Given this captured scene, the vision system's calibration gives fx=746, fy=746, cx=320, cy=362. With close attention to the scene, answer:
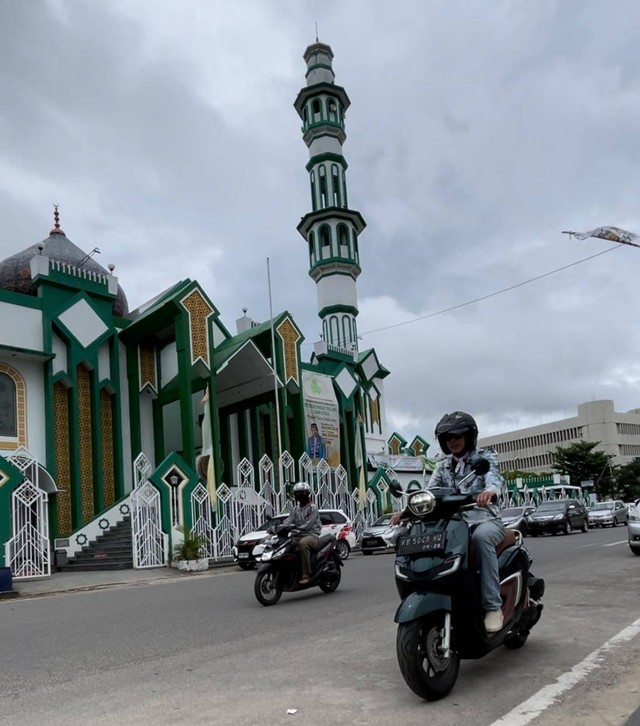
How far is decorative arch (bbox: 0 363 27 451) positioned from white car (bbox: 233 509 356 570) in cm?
765

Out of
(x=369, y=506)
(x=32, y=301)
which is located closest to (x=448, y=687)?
(x=32, y=301)

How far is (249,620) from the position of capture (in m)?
8.24

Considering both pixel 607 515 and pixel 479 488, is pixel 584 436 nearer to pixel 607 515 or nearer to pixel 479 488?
pixel 607 515

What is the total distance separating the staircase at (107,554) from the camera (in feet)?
63.6

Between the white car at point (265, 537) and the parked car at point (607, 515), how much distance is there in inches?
810

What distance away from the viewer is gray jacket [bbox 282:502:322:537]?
33.3 ft

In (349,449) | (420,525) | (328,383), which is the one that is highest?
(328,383)

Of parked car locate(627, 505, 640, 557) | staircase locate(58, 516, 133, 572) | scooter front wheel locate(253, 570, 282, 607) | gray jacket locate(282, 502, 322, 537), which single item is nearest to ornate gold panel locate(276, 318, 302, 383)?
staircase locate(58, 516, 133, 572)

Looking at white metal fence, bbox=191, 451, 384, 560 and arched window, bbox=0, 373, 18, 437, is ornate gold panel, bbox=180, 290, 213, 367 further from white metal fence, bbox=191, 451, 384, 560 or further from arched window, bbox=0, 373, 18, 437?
arched window, bbox=0, 373, 18, 437

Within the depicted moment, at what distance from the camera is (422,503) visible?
4.66m

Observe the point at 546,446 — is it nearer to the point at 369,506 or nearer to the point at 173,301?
the point at 369,506

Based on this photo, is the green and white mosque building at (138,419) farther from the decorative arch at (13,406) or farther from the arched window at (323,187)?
the arched window at (323,187)

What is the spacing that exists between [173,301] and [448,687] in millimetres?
20687

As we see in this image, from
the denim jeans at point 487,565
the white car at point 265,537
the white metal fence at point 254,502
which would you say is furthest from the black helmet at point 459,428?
the white metal fence at point 254,502
